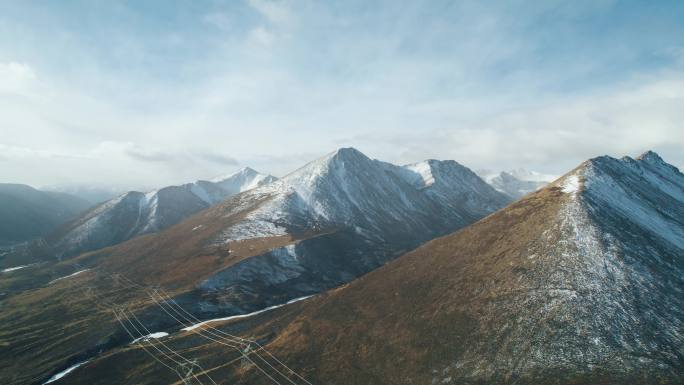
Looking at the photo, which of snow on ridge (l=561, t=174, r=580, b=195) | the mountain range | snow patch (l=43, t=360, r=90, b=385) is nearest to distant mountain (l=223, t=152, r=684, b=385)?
the mountain range

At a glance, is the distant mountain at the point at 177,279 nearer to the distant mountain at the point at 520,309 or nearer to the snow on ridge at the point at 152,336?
the snow on ridge at the point at 152,336

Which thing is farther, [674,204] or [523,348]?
[674,204]

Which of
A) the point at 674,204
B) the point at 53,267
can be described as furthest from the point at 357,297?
the point at 53,267

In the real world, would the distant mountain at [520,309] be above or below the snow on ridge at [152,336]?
above

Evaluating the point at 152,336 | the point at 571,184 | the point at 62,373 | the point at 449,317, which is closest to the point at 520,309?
the point at 449,317

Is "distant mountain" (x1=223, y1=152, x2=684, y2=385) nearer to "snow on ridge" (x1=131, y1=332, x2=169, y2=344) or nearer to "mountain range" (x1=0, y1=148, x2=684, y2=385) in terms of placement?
"mountain range" (x1=0, y1=148, x2=684, y2=385)

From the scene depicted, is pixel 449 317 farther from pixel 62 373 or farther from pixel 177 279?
pixel 177 279

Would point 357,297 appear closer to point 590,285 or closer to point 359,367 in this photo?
point 359,367

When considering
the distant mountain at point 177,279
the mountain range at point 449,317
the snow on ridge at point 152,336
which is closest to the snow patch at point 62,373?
the mountain range at point 449,317
